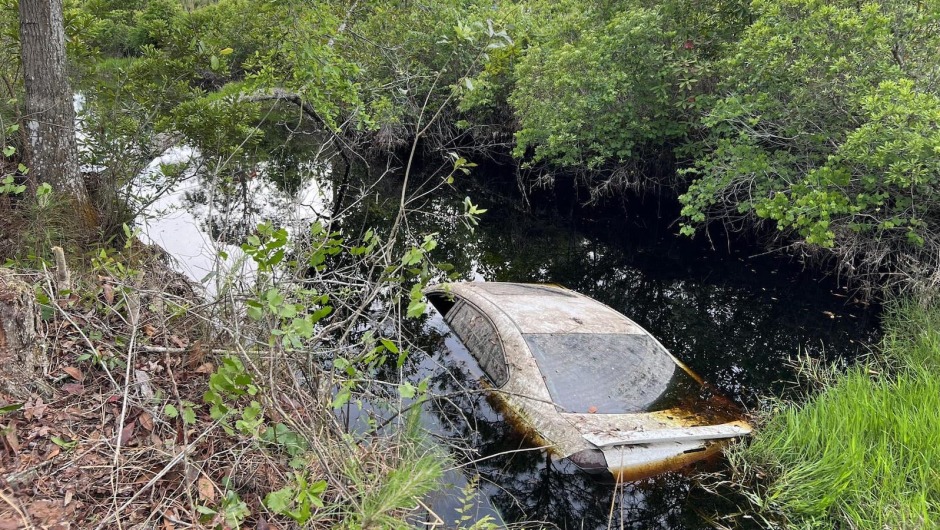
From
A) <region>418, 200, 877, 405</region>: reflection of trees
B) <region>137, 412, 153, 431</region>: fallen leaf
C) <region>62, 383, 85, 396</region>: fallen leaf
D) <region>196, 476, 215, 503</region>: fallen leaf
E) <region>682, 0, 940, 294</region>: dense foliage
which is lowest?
<region>418, 200, 877, 405</region>: reflection of trees

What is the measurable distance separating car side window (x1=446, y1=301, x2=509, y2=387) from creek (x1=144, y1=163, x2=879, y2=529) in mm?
202

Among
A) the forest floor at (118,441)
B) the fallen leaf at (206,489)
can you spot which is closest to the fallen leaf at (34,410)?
the forest floor at (118,441)

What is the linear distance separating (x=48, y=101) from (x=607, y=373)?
6.85 metres

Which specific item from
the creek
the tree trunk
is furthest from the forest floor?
the tree trunk

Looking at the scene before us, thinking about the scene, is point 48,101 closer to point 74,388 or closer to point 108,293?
point 108,293

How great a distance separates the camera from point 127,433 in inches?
133

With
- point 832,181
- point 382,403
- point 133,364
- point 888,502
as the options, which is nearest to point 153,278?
point 133,364

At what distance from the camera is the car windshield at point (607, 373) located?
16.2 feet

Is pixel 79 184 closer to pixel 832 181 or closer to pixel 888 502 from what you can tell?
pixel 888 502

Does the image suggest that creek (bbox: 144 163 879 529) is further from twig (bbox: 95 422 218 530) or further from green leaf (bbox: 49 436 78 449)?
green leaf (bbox: 49 436 78 449)

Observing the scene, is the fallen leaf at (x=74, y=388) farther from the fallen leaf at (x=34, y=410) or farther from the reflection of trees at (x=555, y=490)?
the reflection of trees at (x=555, y=490)

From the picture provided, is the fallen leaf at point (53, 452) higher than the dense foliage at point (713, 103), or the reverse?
the dense foliage at point (713, 103)

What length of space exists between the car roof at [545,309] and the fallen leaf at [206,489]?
3300 mm

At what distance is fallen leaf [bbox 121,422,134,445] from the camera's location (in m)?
3.33
